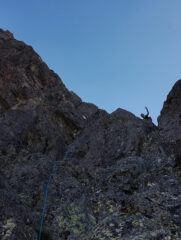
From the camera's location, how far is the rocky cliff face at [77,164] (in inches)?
343

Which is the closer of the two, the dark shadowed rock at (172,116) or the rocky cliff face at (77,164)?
the rocky cliff face at (77,164)

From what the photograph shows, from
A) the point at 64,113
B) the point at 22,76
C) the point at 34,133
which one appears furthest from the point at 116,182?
the point at 22,76

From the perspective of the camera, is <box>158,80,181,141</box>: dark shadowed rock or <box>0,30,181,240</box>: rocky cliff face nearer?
<box>0,30,181,240</box>: rocky cliff face

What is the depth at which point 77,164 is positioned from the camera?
1459cm

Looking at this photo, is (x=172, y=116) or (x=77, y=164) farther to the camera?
(x=172, y=116)

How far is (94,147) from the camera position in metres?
17.1

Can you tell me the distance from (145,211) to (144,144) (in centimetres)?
727

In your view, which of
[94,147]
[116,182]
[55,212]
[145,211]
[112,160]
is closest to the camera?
[145,211]

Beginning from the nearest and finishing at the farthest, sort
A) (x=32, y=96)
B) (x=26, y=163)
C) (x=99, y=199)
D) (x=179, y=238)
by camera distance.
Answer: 1. (x=179, y=238)
2. (x=99, y=199)
3. (x=26, y=163)
4. (x=32, y=96)

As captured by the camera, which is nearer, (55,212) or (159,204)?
(159,204)

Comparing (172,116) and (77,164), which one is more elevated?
(172,116)

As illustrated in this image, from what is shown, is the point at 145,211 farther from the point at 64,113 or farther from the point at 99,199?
the point at 64,113

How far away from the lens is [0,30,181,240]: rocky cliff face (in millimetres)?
8719

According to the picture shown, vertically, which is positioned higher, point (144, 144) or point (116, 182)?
point (144, 144)
